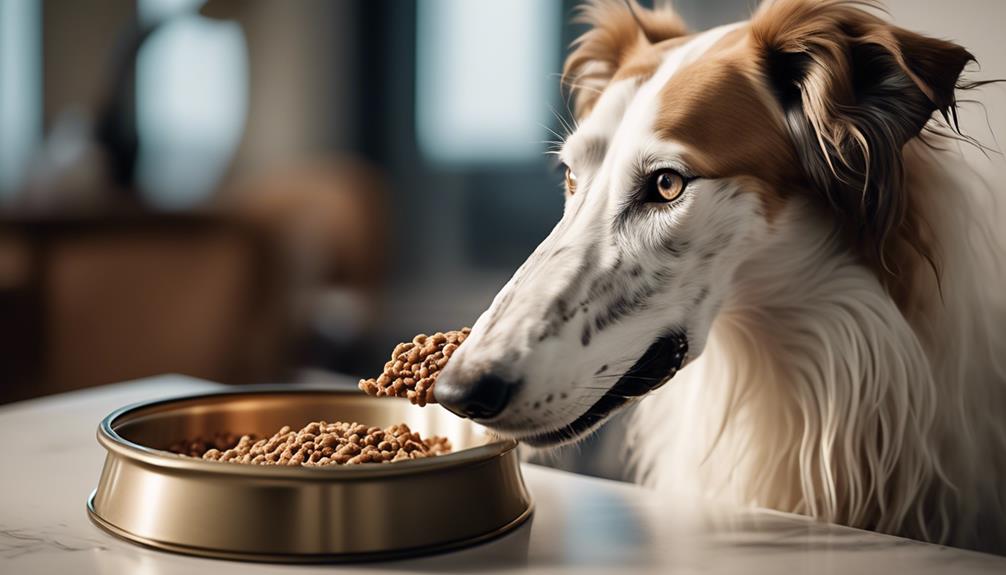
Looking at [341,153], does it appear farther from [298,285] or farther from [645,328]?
[645,328]

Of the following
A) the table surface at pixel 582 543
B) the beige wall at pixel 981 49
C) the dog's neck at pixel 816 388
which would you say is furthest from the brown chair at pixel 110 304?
the beige wall at pixel 981 49

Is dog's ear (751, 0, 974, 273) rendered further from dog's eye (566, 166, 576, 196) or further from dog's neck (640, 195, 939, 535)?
dog's eye (566, 166, 576, 196)

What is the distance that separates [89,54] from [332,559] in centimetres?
347

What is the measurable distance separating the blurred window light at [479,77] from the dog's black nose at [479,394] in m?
2.22

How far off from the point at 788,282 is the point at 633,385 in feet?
0.67

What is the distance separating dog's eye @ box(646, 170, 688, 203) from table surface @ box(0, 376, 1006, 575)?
0.30 meters

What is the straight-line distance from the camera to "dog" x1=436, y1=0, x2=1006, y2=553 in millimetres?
796

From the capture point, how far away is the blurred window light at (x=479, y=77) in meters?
3.02

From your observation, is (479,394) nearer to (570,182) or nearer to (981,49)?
(570,182)

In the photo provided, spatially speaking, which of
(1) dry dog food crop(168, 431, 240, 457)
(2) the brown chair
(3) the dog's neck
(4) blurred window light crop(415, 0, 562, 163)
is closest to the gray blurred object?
(2) the brown chair

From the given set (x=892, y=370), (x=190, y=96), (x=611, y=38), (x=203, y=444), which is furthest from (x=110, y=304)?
(x=892, y=370)

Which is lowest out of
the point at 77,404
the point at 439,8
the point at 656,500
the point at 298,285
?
the point at 298,285

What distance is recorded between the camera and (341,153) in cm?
348

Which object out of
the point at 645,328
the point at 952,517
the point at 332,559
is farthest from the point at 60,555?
the point at 952,517
